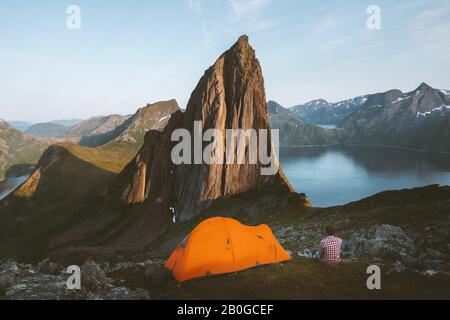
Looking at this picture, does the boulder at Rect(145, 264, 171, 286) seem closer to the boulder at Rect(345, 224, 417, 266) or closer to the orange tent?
the orange tent

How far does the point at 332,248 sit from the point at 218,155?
194 feet

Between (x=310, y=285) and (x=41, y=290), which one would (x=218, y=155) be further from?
(x=310, y=285)

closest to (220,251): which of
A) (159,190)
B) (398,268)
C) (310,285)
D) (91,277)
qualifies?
(310,285)

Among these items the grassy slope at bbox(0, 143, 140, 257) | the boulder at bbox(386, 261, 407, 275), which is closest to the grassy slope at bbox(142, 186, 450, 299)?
the boulder at bbox(386, 261, 407, 275)

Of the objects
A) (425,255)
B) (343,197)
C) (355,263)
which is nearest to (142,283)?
(355,263)

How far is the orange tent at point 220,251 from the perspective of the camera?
21.5 meters

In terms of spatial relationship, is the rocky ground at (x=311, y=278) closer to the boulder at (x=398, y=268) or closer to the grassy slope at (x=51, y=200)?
the boulder at (x=398, y=268)

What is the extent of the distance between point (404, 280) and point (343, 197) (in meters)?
140

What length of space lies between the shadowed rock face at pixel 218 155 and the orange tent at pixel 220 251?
1904 inches

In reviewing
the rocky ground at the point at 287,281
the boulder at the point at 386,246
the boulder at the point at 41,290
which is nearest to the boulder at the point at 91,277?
the rocky ground at the point at 287,281

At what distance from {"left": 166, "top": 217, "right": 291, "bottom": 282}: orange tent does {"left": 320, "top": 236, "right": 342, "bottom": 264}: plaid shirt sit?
3568mm

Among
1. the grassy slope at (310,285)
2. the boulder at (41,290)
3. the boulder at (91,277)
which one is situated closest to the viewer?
the grassy slope at (310,285)

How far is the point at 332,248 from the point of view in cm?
2166
